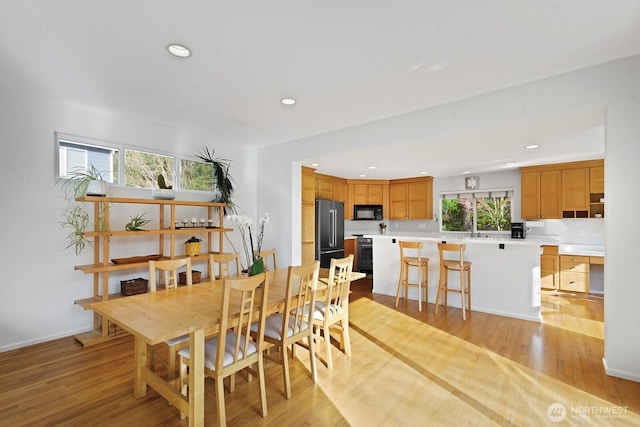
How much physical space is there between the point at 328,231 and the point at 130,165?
11.3ft

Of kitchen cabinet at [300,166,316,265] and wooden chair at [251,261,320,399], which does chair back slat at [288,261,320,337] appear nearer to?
wooden chair at [251,261,320,399]

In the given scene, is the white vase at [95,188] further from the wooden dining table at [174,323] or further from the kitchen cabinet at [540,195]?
the kitchen cabinet at [540,195]

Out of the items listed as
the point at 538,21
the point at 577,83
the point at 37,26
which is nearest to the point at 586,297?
the point at 577,83

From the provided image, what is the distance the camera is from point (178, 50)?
2.25 meters

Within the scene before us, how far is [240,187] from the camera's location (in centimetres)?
500

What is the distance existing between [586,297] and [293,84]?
566cm

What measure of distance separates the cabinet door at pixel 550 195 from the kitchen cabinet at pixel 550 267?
0.68 meters

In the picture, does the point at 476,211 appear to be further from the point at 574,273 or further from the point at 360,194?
the point at 360,194

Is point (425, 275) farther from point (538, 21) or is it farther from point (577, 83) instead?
point (538, 21)

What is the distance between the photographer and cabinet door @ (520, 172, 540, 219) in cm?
569

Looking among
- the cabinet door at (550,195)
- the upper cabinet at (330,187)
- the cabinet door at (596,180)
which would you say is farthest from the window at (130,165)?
the cabinet door at (596,180)

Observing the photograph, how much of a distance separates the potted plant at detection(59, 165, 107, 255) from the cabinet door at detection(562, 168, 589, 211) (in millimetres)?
7037

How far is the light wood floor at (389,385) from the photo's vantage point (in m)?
1.99

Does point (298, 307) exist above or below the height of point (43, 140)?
below
